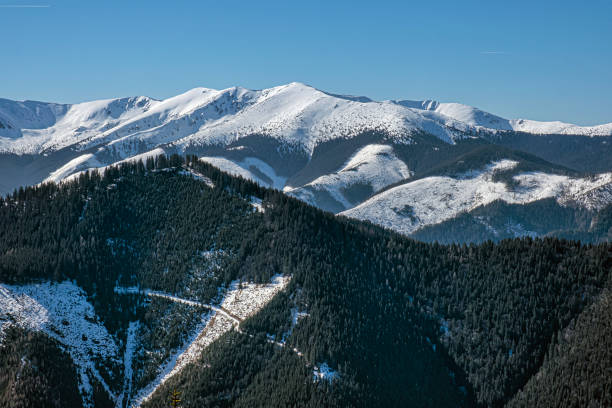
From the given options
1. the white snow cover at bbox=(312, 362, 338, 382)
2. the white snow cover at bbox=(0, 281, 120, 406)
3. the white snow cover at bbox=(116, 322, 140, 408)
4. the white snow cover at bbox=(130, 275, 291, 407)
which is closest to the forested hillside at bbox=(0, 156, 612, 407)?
the white snow cover at bbox=(312, 362, 338, 382)

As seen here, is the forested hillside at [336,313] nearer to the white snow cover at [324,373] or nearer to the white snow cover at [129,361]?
the white snow cover at [324,373]

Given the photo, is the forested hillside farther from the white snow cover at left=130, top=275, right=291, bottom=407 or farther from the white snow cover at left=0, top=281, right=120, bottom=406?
the white snow cover at left=0, top=281, right=120, bottom=406

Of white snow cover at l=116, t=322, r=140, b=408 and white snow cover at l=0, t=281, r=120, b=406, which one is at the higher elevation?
white snow cover at l=0, t=281, r=120, b=406

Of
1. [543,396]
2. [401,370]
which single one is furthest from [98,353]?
[543,396]

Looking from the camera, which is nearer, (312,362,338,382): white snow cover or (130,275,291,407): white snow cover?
(312,362,338,382): white snow cover

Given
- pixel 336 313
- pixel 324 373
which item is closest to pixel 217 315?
pixel 336 313

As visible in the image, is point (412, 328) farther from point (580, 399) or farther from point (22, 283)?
point (22, 283)
